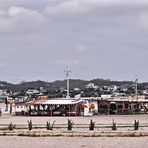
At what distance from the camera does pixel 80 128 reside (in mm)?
37750

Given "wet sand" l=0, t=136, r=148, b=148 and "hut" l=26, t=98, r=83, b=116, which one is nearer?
"wet sand" l=0, t=136, r=148, b=148

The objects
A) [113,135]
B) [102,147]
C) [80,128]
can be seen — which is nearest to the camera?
[102,147]

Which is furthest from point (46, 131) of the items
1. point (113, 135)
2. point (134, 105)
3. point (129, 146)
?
point (134, 105)

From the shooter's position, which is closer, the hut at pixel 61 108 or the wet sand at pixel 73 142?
the wet sand at pixel 73 142

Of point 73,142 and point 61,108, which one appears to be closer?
point 73,142

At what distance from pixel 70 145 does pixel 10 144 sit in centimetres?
330

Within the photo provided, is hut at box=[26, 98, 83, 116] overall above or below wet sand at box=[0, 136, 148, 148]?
above

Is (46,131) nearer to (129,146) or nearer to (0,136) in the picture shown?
(0,136)

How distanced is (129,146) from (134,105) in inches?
1815

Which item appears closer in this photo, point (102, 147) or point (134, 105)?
point (102, 147)

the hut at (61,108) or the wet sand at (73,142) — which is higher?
the hut at (61,108)

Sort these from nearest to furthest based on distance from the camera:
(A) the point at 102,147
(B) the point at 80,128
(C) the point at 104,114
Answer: (A) the point at 102,147, (B) the point at 80,128, (C) the point at 104,114

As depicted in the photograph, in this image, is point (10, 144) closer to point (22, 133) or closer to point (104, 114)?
point (22, 133)

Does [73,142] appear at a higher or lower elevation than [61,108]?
lower
